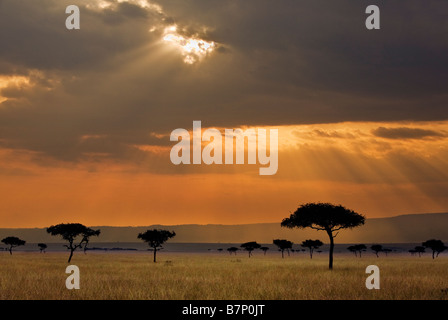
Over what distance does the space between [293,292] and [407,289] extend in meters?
6.81

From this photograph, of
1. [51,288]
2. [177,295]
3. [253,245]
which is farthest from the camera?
[253,245]

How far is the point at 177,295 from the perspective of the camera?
2525cm

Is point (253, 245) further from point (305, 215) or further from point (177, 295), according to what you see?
point (177, 295)

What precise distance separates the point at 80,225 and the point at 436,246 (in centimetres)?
10162

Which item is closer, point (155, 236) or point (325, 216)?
point (325, 216)

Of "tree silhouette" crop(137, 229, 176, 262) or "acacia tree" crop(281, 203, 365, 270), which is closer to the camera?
"acacia tree" crop(281, 203, 365, 270)

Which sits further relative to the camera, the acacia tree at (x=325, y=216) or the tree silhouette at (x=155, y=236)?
the tree silhouette at (x=155, y=236)

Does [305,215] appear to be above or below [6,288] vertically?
above

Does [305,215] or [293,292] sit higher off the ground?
[305,215]
